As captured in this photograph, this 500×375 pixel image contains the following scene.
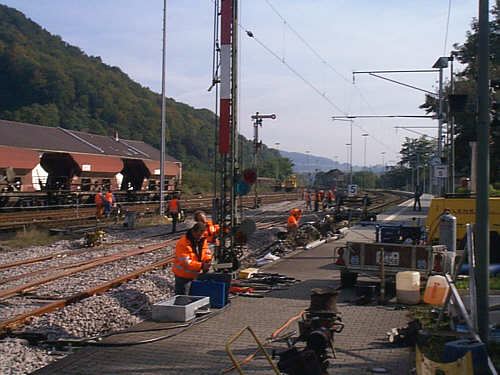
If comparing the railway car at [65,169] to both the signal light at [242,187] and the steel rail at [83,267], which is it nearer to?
the steel rail at [83,267]

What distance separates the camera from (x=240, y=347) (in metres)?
7.90

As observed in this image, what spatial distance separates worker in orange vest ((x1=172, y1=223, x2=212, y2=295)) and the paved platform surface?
0.77 m

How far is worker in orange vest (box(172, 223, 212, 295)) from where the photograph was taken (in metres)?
10.3

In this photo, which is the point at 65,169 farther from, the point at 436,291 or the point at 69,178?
the point at 436,291

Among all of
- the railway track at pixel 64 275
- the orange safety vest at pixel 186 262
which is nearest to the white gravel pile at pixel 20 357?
the railway track at pixel 64 275

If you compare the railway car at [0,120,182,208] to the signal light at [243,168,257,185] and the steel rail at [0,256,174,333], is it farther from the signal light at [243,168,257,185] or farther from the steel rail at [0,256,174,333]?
the signal light at [243,168,257,185]

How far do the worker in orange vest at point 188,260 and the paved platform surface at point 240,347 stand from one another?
77 cm

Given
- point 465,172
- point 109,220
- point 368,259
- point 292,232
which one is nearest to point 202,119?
point 465,172

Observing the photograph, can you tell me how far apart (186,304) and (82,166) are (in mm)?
29392

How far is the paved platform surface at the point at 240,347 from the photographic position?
7.07 metres

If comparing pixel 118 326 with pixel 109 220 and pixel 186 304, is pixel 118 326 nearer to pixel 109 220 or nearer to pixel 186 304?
pixel 186 304

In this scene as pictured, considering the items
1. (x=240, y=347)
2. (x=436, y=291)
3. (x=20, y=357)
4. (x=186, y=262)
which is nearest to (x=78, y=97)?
(x=186, y=262)

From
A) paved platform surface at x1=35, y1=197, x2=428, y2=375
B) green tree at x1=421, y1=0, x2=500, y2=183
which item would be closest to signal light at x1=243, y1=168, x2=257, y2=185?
paved platform surface at x1=35, y1=197, x2=428, y2=375

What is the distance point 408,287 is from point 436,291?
710 millimetres
